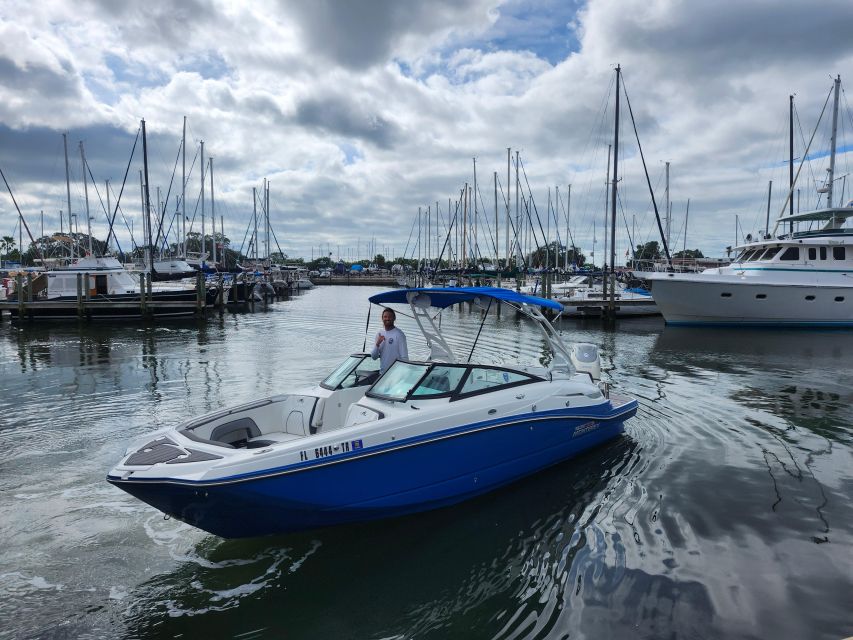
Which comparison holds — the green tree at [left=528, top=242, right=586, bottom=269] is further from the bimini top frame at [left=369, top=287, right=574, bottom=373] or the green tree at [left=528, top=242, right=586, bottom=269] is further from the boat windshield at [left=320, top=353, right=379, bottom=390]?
the boat windshield at [left=320, top=353, right=379, bottom=390]

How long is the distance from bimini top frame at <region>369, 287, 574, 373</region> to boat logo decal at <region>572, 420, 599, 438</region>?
78 centimetres

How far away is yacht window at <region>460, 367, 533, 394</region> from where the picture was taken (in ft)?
20.3

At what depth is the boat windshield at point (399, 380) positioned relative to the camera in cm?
622

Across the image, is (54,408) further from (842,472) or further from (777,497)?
(842,472)

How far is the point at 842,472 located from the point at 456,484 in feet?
17.4

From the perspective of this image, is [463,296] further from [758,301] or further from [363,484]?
[758,301]

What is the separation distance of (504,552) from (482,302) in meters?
4.09

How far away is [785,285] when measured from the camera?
24.4m

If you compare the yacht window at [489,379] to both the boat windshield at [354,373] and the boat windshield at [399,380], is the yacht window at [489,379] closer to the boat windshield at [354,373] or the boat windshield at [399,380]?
the boat windshield at [399,380]

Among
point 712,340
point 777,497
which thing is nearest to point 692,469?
point 777,497

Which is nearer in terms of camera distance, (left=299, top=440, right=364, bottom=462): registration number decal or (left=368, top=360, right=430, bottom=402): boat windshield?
(left=299, top=440, right=364, bottom=462): registration number decal

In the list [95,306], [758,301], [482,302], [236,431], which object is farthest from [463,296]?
[95,306]

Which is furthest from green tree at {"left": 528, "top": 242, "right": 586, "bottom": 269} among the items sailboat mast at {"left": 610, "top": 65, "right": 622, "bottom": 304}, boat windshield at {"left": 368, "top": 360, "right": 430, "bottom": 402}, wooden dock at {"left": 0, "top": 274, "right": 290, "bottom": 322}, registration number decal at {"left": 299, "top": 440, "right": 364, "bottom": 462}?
registration number decal at {"left": 299, "top": 440, "right": 364, "bottom": 462}

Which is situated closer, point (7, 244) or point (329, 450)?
point (329, 450)
